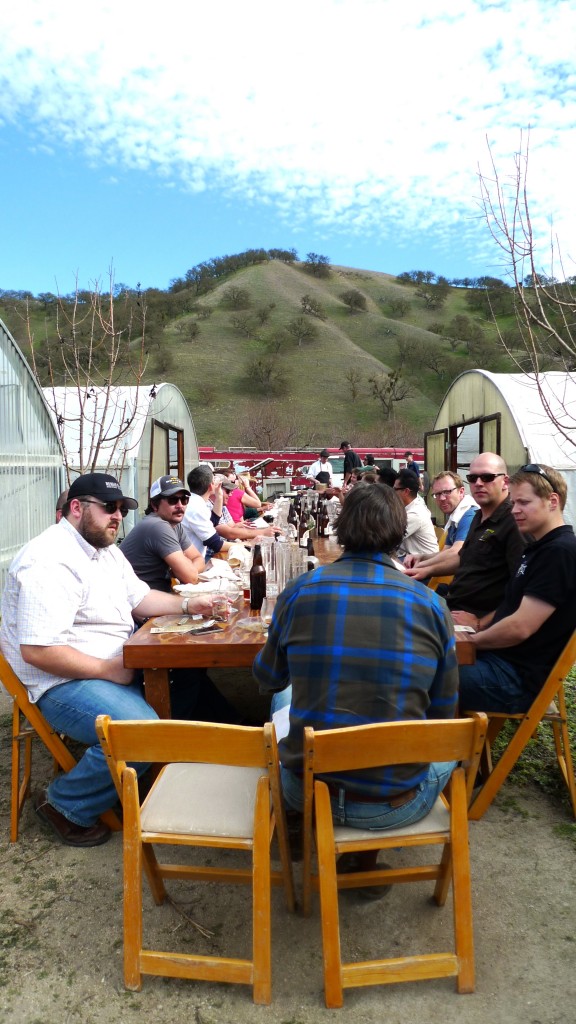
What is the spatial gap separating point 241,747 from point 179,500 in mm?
2816

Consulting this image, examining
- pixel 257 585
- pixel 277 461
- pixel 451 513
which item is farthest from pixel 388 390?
pixel 257 585

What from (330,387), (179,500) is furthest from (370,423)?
(179,500)

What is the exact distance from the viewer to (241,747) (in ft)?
5.99

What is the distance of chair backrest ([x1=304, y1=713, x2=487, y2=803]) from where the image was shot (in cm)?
180

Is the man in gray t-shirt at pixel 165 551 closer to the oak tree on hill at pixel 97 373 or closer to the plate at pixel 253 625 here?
the plate at pixel 253 625

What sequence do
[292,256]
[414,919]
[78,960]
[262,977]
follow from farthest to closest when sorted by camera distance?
1. [292,256]
2. [414,919]
3. [78,960]
4. [262,977]

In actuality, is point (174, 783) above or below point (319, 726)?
below

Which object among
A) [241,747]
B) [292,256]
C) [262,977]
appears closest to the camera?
Answer: [241,747]

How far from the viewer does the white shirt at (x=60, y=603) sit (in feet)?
8.90

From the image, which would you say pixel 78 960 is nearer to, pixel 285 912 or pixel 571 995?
pixel 285 912

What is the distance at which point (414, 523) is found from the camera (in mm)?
5926

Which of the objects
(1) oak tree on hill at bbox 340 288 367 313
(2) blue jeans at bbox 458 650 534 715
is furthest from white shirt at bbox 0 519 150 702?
(1) oak tree on hill at bbox 340 288 367 313

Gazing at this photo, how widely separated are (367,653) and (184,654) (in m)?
1.06

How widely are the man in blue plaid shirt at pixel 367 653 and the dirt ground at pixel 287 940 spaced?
52cm
